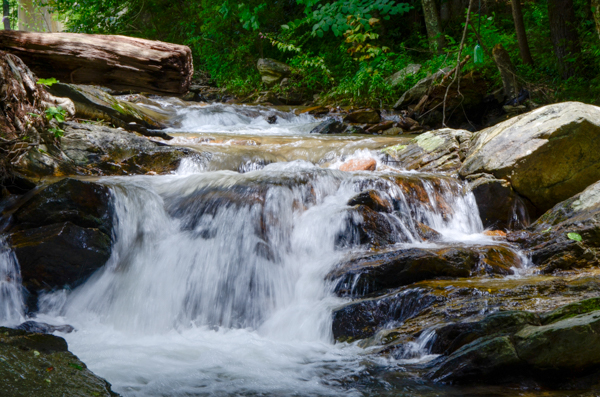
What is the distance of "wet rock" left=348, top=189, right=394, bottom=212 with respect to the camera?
5.39m

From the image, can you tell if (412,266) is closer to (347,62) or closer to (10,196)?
(10,196)

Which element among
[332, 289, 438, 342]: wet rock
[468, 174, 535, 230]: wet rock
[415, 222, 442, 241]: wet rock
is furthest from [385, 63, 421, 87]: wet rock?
[332, 289, 438, 342]: wet rock

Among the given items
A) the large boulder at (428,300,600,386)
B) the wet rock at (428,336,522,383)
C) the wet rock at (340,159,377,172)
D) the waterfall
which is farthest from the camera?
the wet rock at (340,159,377,172)

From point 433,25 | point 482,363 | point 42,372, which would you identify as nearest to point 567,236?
point 482,363

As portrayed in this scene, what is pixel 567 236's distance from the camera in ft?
15.4

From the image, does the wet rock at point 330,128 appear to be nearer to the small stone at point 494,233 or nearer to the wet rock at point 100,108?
the wet rock at point 100,108

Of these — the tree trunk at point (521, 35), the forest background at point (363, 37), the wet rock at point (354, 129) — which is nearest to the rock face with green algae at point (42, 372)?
the forest background at point (363, 37)

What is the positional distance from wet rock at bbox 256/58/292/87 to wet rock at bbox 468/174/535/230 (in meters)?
11.7

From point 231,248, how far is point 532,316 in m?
2.95

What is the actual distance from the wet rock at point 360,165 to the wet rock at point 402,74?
6.46 meters

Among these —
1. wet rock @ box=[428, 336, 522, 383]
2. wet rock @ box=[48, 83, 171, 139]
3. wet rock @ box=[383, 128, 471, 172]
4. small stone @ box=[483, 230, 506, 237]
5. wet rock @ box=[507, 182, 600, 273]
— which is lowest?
small stone @ box=[483, 230, 506, 237]

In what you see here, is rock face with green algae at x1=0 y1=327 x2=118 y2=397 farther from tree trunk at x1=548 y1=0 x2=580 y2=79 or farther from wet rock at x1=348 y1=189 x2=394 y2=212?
tree trunk at x1=548 y1=0 x2=580 y2=79

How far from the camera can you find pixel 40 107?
579 centimetres

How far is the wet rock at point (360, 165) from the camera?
7.38m
